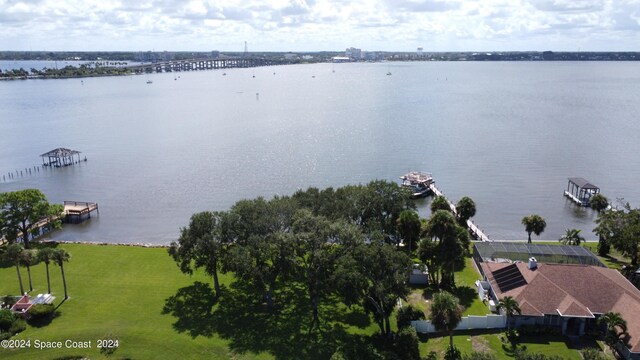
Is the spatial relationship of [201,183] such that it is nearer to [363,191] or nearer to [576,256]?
[363,191]

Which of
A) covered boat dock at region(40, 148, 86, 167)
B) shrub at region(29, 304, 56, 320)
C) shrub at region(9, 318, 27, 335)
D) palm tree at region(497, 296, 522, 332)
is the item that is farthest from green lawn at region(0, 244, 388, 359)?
covered boat dock at region(40, 148, 86, 167)

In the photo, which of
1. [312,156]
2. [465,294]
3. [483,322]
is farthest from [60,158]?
[483,322]

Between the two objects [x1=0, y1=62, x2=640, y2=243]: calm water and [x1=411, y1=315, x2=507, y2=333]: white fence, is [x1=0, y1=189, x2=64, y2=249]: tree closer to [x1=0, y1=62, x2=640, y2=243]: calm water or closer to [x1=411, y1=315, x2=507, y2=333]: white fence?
[x1=0, y1=62, x2=640, y2=243]: calm water

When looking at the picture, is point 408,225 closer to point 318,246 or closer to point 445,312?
point 318,246

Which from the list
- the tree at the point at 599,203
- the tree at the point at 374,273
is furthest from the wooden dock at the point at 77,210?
the tree at the point at 599,203

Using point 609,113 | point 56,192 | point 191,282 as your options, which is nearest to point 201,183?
point 56,192
